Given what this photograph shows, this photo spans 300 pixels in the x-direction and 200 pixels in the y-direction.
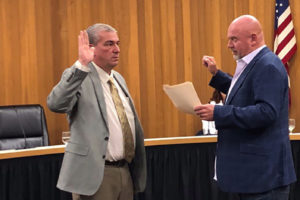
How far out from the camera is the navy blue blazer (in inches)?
93.7

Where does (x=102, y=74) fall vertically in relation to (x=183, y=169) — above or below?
above

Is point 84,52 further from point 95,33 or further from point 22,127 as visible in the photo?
point 22,127

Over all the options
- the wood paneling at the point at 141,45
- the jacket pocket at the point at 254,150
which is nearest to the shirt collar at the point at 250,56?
the jacket pocket at the point at 254,150

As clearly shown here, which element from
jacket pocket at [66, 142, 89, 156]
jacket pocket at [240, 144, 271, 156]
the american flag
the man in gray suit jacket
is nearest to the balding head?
jacket pocket at [240, 144, 271, 156]

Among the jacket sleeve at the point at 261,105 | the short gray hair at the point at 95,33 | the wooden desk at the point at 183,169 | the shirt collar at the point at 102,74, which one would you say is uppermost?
the short gray hair at the point at 95,33

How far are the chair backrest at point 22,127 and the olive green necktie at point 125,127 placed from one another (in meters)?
2.03

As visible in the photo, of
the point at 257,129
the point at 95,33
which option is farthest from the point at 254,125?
the point at 95,33

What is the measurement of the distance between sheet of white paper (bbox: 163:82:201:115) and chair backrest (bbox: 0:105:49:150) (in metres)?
2.25

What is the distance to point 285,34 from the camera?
5.76 metres

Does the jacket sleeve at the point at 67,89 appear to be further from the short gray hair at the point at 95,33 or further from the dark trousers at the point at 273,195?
the dark trousers at the point at 273,195

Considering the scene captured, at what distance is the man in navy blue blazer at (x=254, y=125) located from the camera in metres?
2.39

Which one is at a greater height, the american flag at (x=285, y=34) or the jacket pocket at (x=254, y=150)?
the american flag at (x=285, y=34)

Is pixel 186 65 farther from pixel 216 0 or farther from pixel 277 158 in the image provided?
pixel 277 158

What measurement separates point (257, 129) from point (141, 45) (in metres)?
3.51
